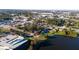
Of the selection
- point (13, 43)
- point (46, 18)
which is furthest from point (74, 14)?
point (13, 43)

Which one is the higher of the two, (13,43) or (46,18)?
(46,18)

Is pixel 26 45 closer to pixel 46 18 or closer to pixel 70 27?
pixel 46 18
